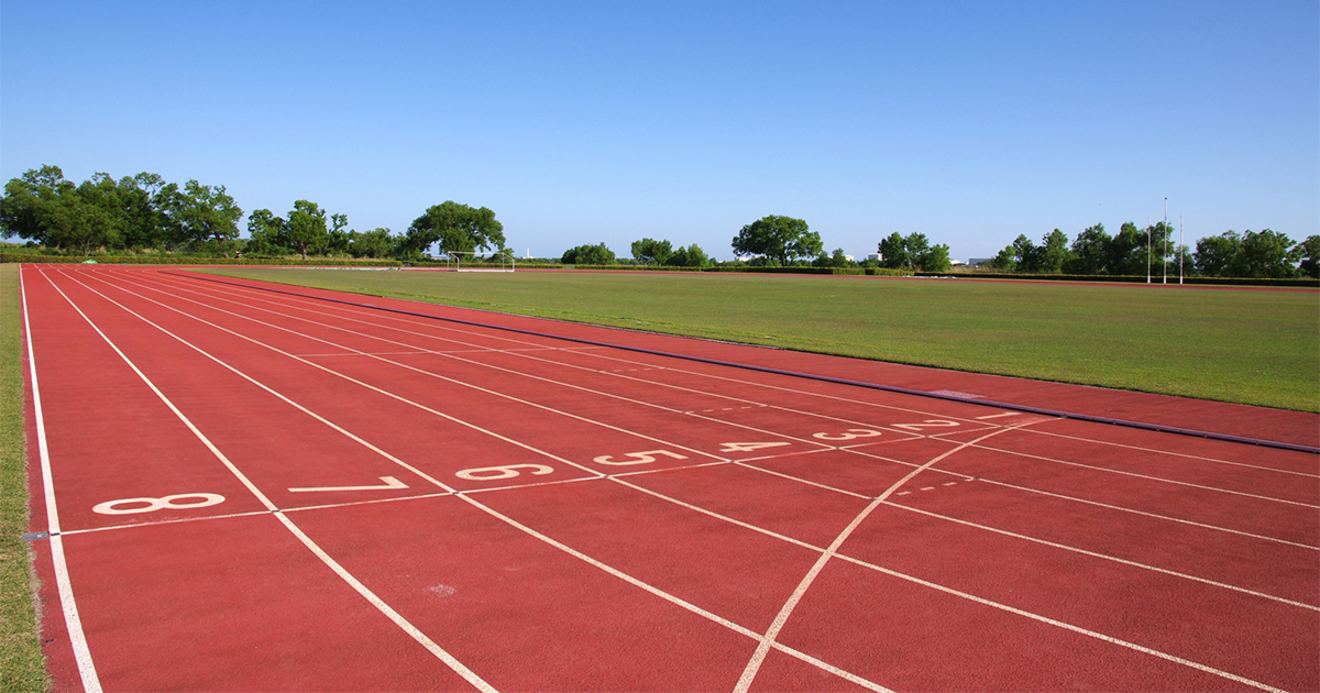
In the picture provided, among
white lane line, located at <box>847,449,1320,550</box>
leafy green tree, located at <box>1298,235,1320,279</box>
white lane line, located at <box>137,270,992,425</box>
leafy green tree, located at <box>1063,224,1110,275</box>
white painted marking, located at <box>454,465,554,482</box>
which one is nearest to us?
white lane line, located at <box>847,449,1320,550</box>

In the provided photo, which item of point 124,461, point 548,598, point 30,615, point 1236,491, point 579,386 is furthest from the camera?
point 579,386

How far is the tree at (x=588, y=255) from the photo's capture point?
14538cm

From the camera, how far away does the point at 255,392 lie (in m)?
12.3

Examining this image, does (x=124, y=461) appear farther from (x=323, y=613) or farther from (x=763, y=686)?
(x=763, y=686)

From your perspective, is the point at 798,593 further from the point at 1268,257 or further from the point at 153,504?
the point at 1268,257

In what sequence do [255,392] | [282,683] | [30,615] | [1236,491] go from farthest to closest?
[255,392], [1236,491], [30,615], [282,683]

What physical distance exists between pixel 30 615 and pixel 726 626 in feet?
13.8

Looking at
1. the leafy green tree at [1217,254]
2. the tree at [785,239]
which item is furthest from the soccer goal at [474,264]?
the leafy green tree at [1217,254]

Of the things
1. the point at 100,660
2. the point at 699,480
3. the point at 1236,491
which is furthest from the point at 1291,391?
the point at 100,660

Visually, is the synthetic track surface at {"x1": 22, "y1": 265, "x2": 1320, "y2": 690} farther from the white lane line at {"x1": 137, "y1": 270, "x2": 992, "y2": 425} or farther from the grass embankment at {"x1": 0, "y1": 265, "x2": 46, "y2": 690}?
the white lane line at {"x1": 137, "y1": 270, "x2": 992, "y2": 425}

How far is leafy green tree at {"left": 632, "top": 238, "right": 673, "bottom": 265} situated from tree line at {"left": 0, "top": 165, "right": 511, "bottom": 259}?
44.9 meters

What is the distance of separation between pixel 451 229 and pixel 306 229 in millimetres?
32260

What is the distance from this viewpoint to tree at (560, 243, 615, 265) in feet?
477

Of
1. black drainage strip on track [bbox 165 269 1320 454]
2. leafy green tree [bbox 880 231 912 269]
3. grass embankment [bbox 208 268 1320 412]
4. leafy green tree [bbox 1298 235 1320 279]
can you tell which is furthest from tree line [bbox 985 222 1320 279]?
black drainage strip on track [bbox 165 269 1320 454]
